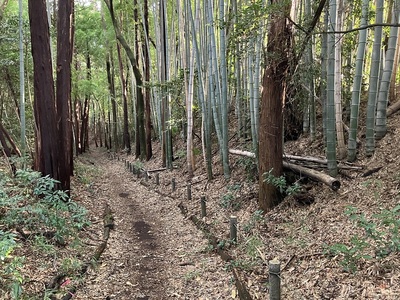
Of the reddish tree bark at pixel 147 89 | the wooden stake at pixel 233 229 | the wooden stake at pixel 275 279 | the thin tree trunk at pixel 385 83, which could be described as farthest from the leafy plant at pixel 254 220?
the reddish tree bark at pixel 147 89

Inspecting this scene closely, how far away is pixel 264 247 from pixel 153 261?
1524mm

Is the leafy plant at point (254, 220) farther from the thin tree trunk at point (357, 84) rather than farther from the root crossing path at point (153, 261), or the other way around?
the thin tree trunk at point (357, 84)

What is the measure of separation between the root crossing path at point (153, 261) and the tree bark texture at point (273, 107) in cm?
130

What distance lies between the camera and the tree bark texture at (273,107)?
14.3 ft

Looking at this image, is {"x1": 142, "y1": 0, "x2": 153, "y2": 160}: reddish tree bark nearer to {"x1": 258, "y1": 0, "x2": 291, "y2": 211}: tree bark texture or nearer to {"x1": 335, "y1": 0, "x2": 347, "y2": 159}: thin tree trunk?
{"x1": 258, "y1": 0, "x2": 291, "y2": 211}: tree bark texture

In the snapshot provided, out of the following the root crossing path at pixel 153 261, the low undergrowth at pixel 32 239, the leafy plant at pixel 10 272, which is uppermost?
the leafy plant at pixel 10 272

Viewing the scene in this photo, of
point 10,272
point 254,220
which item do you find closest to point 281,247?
point 254,220

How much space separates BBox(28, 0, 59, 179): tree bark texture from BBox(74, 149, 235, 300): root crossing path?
1386mm

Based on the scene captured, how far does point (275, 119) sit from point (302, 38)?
1.27m

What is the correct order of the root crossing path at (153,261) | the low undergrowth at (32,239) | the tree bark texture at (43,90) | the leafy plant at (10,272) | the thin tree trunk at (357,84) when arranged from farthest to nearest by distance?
the tree bark texture at (43,90) < the thin tree trunk at (357,84) < the root crossing path at (153,261) < the low undergrowth at (32,239) < the leafy plant at (10,272)

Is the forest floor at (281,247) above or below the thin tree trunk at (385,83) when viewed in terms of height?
below

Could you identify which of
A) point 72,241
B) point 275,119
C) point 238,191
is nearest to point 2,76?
point 72,241

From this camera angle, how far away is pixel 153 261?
4352mm

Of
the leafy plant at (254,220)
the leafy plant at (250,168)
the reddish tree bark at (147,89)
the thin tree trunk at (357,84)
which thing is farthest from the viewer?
the reddish tree bark at (147,89)
